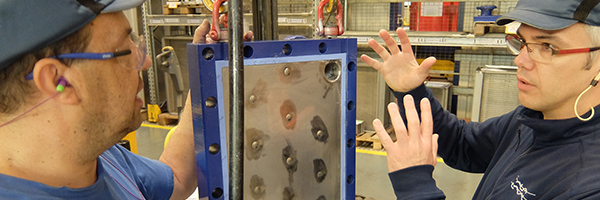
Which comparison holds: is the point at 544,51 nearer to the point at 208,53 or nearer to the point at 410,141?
the point at 410,141

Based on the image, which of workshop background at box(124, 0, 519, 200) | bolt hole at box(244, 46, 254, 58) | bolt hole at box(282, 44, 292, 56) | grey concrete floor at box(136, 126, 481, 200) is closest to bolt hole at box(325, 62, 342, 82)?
bolt hole at box(282, 44, 292, 56)

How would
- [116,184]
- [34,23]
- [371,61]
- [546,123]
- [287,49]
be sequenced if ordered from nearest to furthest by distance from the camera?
[34,23] < [287,49] < [116,184] < [546,123] < [371,61]

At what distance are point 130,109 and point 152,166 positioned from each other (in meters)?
0.45

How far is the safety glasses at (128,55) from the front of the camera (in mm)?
864

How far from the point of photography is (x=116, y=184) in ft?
3.88

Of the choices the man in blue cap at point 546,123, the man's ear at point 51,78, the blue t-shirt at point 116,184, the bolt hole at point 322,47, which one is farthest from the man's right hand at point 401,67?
the man's ear at point 51,78

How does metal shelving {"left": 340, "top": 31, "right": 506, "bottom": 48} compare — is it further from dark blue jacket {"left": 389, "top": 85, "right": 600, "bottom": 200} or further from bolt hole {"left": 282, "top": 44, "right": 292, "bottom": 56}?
bolt hole {"left": 282, "top": 44, "right": 292, "bottom": 56}

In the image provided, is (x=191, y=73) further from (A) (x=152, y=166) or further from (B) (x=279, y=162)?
(A) (x=152, y=166)

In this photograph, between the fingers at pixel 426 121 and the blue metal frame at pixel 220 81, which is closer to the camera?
the blue metal frame at pixel 220 81

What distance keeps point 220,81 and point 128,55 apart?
0.80 feet

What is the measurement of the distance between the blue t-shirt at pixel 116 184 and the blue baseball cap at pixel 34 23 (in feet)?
0.97

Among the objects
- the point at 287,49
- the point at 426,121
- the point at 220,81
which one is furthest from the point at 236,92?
the point at 426,121

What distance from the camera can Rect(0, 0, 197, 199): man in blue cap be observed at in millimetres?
788

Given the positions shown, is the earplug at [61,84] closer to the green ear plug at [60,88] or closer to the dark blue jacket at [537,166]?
the green ear plug at [60,88]
